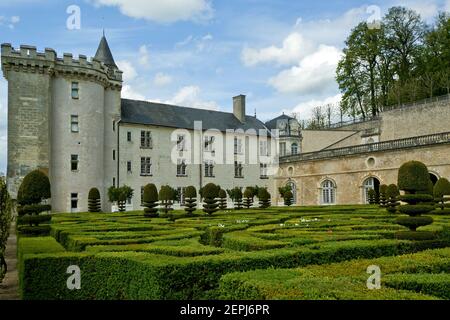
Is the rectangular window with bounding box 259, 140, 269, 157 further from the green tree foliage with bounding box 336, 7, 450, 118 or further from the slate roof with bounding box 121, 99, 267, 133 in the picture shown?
the green tree foliage with bounding box 336, 7, 450, 118

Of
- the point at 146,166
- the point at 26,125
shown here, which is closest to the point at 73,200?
the point at 26,125

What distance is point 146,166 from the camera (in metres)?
39.6

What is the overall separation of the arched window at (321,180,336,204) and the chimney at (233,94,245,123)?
42.9 feet

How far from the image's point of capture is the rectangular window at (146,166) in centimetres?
3934

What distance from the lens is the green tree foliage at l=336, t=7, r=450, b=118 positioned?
151 feet

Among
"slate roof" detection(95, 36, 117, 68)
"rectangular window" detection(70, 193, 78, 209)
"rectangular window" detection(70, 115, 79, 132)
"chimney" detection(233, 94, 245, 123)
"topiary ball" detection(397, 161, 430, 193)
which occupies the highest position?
"slate roof" detection(95, 36, 117, 68)

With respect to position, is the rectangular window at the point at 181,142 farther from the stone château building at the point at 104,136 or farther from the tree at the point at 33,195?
the tree at the point at 33,195

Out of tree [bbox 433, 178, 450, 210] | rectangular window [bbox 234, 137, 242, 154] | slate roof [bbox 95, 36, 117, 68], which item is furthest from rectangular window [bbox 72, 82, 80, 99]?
tree [bbox 433, 178, 450, 210]

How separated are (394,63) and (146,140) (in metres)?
28.8

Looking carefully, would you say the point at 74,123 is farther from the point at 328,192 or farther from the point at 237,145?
the point at 328,192

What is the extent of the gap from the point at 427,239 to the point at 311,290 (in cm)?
654
